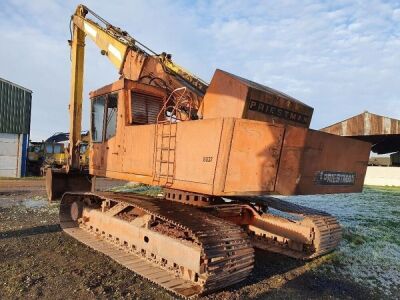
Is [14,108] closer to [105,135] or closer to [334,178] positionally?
[105,135]

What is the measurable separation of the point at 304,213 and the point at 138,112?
364cm

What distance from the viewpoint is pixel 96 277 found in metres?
5.87

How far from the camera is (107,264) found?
259 inches

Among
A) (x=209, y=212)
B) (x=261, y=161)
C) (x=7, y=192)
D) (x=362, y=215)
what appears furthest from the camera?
(x=7, y=192)

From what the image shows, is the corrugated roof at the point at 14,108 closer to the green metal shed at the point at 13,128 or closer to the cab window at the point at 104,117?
the green metal shed at the point at 13,128

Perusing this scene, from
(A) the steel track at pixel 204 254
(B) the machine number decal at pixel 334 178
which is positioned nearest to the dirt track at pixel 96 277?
(A) the steel track at pixel 204 254

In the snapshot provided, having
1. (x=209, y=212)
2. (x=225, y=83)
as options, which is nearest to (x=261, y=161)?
(x=225, y=83)

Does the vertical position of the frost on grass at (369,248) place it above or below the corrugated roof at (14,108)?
below

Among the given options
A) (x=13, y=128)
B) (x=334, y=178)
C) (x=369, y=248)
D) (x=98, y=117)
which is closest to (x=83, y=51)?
(x=98, y=117)

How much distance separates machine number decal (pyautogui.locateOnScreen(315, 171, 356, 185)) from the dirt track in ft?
5.29

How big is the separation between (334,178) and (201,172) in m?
2.20

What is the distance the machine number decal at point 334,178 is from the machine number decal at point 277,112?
929mm

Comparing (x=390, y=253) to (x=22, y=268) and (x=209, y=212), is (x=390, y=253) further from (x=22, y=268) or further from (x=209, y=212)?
(x=22, y=268)

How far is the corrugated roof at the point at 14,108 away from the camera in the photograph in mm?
26219
